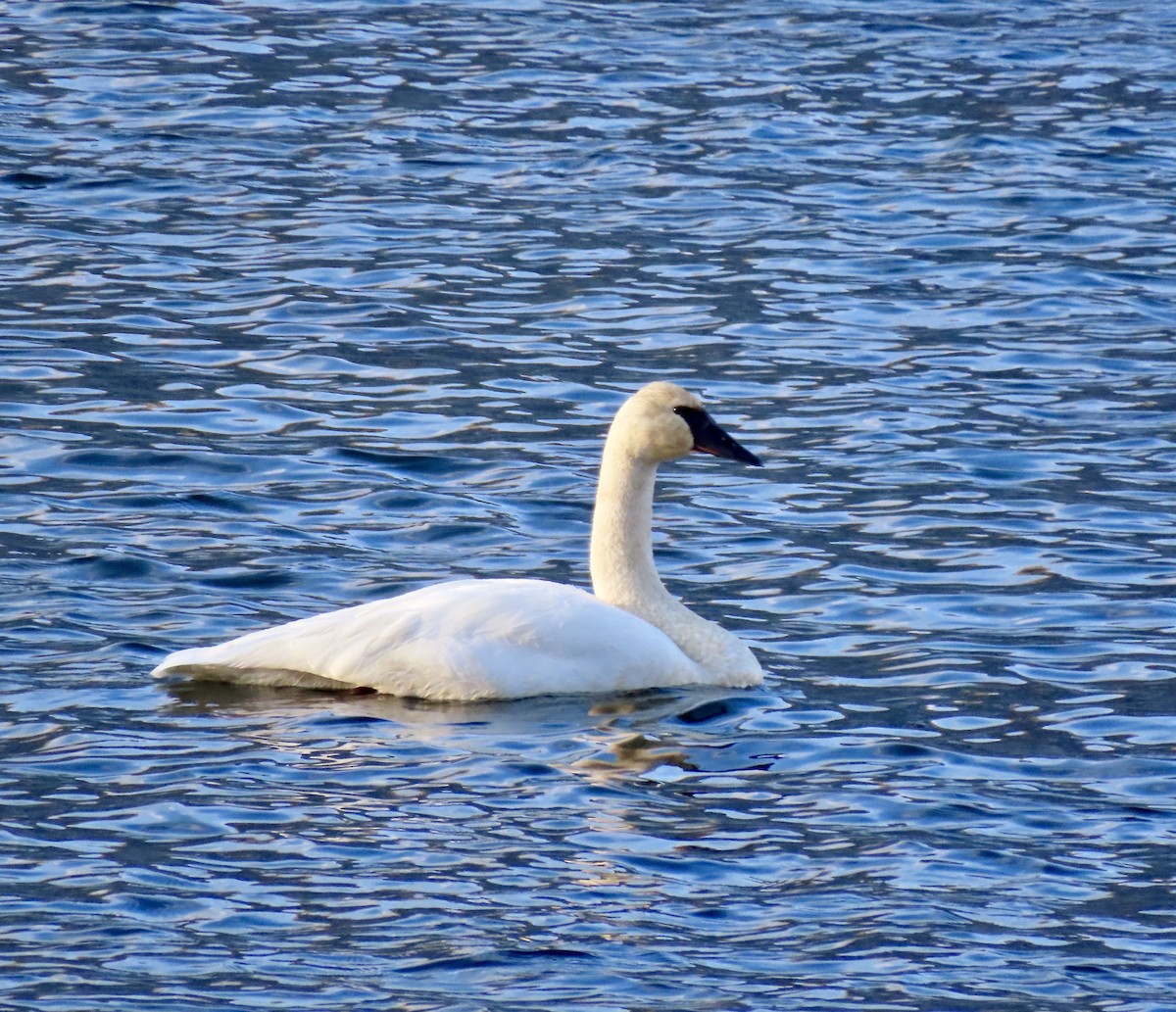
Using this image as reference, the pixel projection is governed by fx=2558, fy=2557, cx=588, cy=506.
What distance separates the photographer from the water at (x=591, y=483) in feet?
21.8

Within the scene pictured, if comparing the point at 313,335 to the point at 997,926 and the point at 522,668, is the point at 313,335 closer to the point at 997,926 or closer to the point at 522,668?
the point at 522,668

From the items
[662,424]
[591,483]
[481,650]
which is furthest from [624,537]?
[591,483]

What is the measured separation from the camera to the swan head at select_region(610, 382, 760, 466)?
9.44 meters

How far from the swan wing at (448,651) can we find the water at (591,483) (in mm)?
130

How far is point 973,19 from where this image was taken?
22.5m

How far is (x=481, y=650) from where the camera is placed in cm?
869

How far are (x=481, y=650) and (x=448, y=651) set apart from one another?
11 centimetres

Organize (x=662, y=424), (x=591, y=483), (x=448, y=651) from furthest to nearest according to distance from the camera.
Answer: (x=591, y=483)
(x=662, y=424)
(x=448, y=651)

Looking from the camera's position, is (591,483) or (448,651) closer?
(448,651)

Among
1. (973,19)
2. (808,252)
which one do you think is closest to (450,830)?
(808,252)

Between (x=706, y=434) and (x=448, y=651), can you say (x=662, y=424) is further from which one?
(x=448, y=651)

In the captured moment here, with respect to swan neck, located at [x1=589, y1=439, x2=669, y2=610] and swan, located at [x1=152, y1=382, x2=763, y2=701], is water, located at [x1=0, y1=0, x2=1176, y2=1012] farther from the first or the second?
swan neck, located at [x1=589, y1=439, x2=669, y2=610]

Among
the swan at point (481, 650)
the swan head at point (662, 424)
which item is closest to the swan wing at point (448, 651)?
the swan at point (481, 650)

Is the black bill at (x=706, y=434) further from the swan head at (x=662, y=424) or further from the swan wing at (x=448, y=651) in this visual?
the swan wing at (x=448, y=651)
